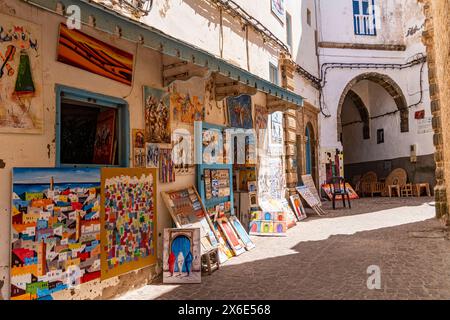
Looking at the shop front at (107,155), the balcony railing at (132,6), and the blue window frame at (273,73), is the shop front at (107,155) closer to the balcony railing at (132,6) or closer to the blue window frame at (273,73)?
the balcony railing at (132,6)

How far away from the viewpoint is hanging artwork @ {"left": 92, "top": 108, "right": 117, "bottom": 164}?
4.46m

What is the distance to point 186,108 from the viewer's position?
5.62m

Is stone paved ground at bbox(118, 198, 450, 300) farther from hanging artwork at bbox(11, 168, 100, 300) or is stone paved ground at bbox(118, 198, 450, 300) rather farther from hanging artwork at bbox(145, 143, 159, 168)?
hanging artwork at bbox(145, 143, 159, 168)

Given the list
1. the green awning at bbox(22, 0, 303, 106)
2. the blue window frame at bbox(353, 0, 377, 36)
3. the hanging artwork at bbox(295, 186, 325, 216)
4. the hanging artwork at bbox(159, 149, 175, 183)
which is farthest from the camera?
the blue window frame at bbox(353, 0, 377, 36)

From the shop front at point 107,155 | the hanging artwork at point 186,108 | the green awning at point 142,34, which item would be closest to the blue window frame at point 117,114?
the shop front at point 107,155

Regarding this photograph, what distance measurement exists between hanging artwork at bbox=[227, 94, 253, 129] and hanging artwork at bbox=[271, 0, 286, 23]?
3.74 meters

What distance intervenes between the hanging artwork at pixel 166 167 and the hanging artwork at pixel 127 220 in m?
0.21

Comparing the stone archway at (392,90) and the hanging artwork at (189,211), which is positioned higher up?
the stone archway at (392,90)

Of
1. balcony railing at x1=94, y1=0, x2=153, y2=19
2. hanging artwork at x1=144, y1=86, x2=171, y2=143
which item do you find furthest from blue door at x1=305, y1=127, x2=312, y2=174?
balcony railing at x1=94, y1=0, x2=153, y2=19

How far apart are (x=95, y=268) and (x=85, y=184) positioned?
94 cm

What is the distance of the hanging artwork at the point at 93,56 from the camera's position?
11.8 feet

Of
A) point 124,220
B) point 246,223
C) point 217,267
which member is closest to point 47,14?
point 124,220

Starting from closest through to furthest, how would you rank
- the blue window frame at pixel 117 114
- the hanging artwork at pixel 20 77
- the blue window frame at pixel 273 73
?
1. the hanging artwork at pixel 20 77
2. the blue window frame at pixel 117 114
3. the blue window frame at pixel 273 73

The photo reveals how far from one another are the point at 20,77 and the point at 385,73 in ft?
57.5
